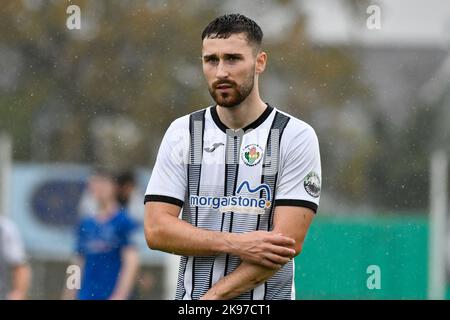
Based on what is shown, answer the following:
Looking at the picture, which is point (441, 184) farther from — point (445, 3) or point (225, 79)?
point (225, 79)

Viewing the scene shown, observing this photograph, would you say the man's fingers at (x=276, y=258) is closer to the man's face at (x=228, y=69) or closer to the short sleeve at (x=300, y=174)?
the short sleeve at (x=300, y=174)

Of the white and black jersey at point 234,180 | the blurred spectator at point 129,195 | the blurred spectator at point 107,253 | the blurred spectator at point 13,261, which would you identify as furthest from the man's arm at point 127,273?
the white and black jersey at point 234,180

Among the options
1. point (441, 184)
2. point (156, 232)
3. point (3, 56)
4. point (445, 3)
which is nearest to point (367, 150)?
point (441, 184)

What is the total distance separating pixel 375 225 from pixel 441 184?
93cm

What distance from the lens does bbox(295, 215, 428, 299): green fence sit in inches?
317

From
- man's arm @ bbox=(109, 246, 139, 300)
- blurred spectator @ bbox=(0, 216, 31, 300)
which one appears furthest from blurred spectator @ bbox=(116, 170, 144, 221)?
blurred spectator @ bbox=(0, 216, 31, 300)

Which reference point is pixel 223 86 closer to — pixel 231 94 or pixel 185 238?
pixel 231 94

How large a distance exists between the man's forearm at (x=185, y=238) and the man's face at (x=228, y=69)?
51 centimetres

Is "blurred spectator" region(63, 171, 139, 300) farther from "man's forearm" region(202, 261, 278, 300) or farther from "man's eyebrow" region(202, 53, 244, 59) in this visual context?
"man's eyebrow" region(202, 53, 244, 59)

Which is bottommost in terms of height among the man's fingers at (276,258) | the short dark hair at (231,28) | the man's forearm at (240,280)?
the man's forearm at (240,280)

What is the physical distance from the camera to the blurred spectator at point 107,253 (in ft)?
25.7

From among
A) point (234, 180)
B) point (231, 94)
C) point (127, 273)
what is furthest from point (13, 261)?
point (231, 94)

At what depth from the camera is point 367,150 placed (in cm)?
1045

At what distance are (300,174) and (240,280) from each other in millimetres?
492
